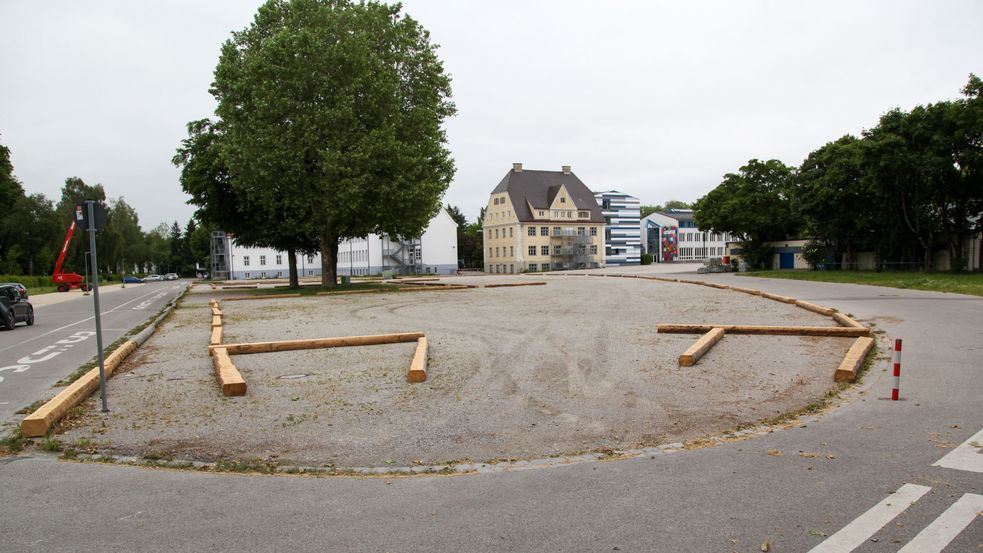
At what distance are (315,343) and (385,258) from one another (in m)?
82.4

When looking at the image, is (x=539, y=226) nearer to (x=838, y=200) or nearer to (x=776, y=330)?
(x=838, y=200)

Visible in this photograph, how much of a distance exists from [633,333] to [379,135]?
70.7 feet

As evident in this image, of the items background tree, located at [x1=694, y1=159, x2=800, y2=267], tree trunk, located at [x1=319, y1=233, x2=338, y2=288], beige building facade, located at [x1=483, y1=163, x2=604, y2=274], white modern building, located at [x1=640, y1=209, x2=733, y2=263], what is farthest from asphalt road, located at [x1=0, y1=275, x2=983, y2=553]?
white modern building, located at [x1=640, y1=209, x2=733, y2=263]

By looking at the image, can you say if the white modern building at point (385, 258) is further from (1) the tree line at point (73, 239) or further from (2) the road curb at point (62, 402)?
(2) the road curb at point (62, 402)

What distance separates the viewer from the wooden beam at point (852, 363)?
9.38 meters

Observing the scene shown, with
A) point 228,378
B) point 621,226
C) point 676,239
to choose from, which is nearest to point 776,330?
point 228,378

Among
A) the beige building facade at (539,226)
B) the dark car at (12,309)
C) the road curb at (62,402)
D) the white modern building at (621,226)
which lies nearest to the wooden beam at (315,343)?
the road curb at (62,402)

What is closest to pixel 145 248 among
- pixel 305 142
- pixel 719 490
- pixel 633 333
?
pixel 305 142

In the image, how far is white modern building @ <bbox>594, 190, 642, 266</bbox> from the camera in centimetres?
11900

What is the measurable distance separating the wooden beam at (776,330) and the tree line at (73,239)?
46.0 meters

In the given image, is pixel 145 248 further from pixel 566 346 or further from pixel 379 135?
pixel 566 346

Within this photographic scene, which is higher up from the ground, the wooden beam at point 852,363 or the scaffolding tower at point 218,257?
the scaffolding tower at point 218,257

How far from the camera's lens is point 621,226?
120312 millimetres

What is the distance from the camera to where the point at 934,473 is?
5.27 meters
